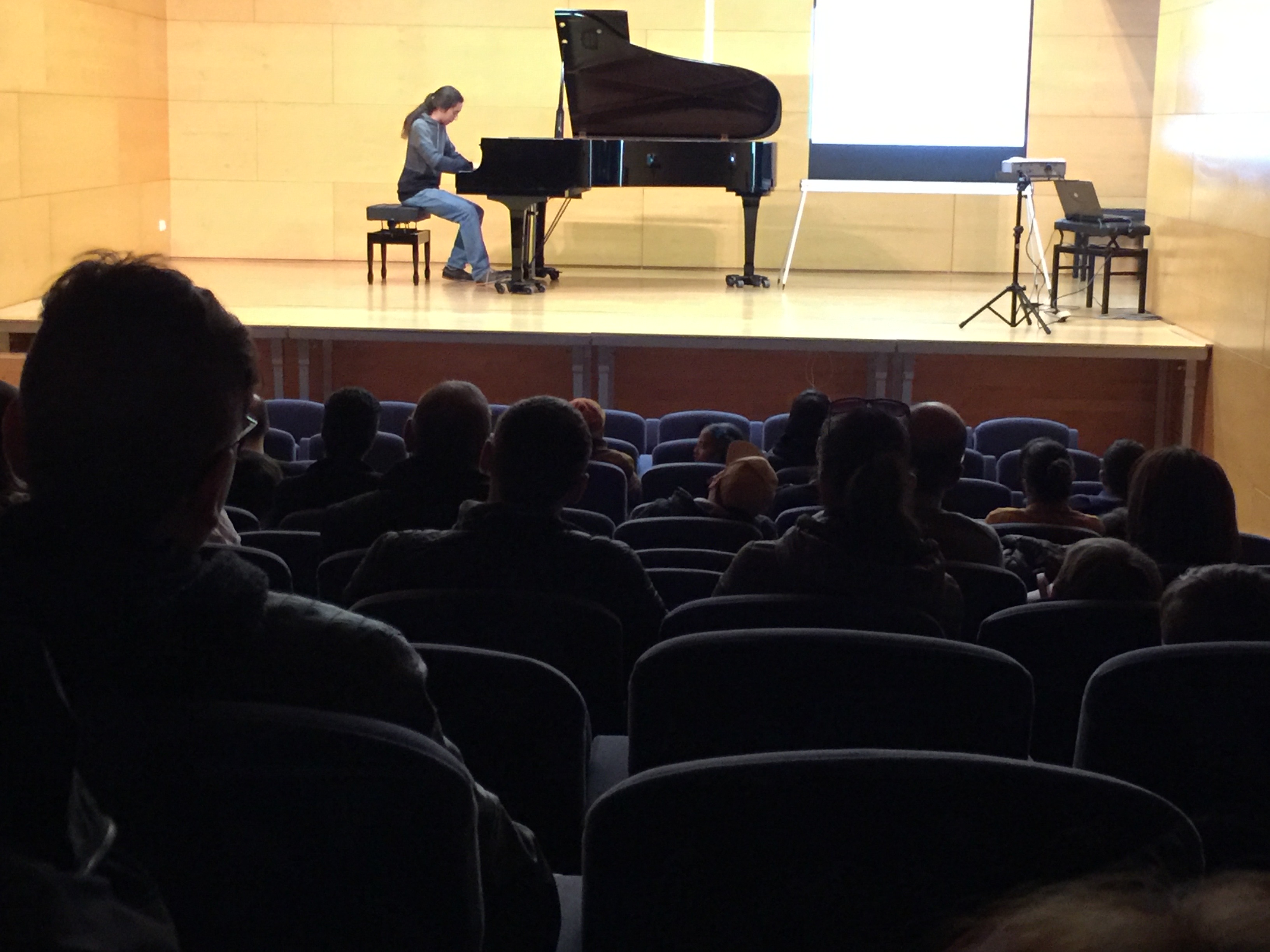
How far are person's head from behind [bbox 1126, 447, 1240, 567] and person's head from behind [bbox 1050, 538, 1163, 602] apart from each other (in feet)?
0.98

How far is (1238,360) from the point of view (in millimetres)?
6621

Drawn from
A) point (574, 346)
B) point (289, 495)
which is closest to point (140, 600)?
point (289, 495)

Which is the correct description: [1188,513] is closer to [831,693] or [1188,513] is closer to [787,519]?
[787,519]

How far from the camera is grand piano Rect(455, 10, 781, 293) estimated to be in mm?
8461

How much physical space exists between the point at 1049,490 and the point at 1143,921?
10.9ft

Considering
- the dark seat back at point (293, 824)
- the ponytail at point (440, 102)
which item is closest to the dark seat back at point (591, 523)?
the dark seat back at point (293, 824)

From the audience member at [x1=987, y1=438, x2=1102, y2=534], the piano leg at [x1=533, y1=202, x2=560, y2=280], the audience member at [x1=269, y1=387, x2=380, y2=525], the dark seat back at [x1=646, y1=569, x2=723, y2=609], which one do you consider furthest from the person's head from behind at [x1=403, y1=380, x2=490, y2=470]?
the piano leg at [x1=533, y1=202, x2=560, y2=280]

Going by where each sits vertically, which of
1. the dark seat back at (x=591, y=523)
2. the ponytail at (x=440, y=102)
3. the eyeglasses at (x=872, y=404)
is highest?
the ponytail at (x=440, y=102)

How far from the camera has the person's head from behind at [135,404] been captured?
1.19 meters

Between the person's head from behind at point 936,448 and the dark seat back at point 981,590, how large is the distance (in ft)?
2.03

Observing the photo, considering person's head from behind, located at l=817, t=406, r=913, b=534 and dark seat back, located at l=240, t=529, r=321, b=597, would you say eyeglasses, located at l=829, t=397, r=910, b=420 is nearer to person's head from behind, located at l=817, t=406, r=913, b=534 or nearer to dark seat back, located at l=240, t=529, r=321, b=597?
person's head from behind, located at l=817, t=406, r=913, b=534

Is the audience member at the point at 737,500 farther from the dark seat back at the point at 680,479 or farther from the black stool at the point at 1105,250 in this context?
the black stool at the point at 1105,250

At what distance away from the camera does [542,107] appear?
36.2ft

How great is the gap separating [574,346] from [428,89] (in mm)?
4499
